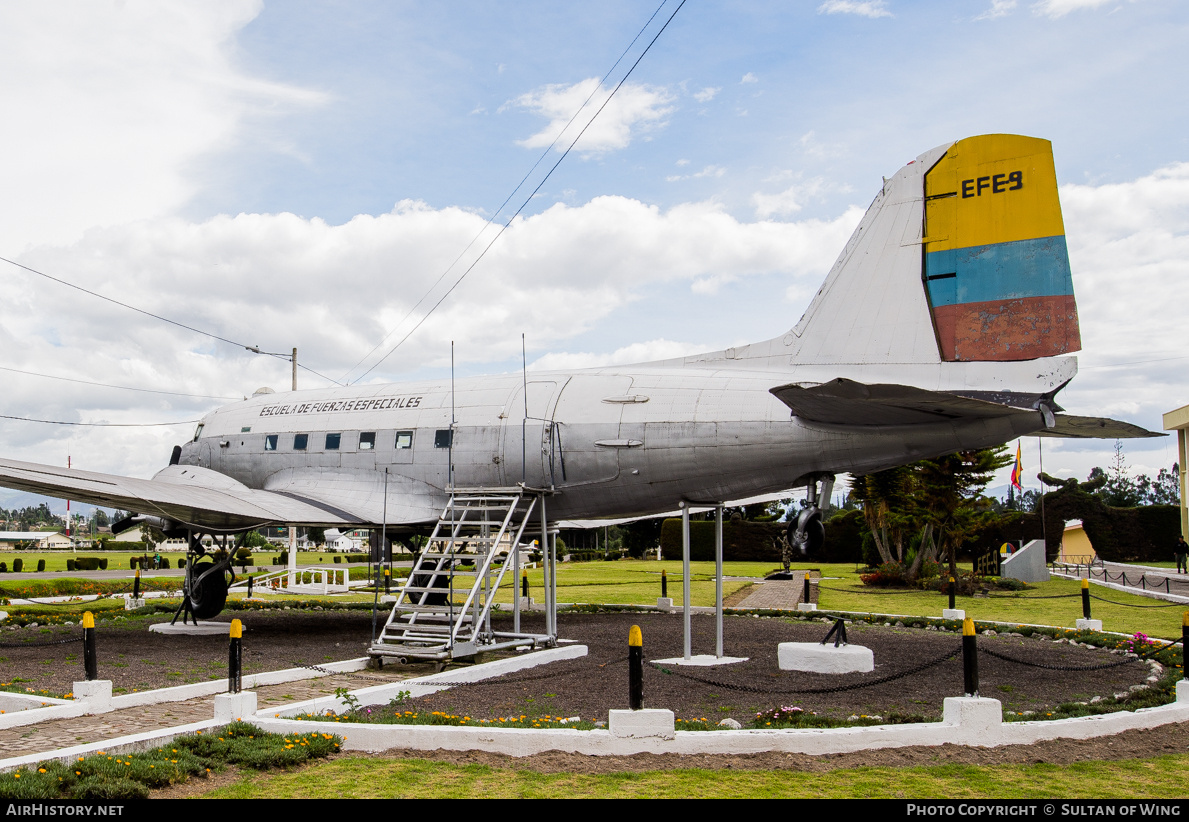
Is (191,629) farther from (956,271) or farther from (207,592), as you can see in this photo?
(956,271)

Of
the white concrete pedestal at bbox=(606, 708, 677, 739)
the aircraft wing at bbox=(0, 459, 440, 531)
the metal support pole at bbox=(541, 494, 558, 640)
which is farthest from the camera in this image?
the metal support pole at bbox=(541, 494, 558, 640)

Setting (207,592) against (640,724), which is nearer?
(640,724)

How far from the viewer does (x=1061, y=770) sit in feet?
26.4

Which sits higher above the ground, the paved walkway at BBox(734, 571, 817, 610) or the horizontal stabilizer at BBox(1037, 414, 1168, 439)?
the horizontal stabilizer at BBox(1037, 414, 1168, 439)

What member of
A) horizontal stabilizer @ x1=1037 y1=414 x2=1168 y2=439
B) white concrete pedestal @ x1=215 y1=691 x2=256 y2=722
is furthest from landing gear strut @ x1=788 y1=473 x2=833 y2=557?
white concrete pedestal @ x1=215 y1=691 x2=256 y2=722

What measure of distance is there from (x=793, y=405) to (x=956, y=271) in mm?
3296

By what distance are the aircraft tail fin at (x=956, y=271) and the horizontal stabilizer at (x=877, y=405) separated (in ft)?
4.08

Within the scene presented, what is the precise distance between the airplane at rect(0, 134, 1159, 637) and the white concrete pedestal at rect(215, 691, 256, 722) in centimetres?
663

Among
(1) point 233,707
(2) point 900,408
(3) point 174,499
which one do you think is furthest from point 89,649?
(2) point 900,408

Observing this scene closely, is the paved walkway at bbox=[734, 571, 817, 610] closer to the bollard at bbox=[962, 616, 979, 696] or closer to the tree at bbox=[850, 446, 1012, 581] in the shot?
the tree at bbox=[850, 446, 1012, 581]

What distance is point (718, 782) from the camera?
24.8ft

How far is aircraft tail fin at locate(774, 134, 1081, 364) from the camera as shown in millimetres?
12555

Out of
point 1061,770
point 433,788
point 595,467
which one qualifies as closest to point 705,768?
point 433,788
